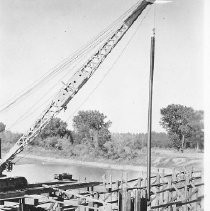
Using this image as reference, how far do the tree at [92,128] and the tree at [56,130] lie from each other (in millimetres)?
2122

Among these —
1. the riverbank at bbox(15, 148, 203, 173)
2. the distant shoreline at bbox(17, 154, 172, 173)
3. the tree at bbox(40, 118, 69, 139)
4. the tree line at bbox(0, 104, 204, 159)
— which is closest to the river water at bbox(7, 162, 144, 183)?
the distant shoreline at bbox(17, 154, 172, 173)

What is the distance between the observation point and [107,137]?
2383 inches

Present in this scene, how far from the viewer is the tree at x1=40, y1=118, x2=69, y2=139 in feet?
215

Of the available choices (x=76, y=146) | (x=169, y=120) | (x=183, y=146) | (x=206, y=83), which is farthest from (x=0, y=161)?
(x=76, y=146)

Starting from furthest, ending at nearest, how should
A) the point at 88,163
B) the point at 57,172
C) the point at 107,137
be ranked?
the point at 107,137
the point at 88,163
the point at 57,172

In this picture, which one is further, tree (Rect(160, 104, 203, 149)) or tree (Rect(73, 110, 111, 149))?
tree (Rect(73, 110, 111, 149))

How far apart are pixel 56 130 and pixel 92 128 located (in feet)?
22.8

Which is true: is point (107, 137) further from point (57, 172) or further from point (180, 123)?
point (57, 172)

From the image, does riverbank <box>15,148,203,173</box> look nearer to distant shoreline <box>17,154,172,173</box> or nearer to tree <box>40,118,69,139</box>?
distant shoreline <box>17,154,172,173</box>

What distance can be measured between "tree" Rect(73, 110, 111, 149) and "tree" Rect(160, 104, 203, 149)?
11862mm

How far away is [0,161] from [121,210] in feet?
30.8

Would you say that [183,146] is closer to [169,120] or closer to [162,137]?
[169,120]

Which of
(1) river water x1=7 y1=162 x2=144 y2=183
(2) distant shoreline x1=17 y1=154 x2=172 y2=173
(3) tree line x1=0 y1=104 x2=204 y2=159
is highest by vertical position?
(3) tree line x1=0 y1=104 x2=204 y2=159

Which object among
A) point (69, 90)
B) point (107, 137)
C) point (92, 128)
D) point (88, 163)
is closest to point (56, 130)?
point (92, 128)
